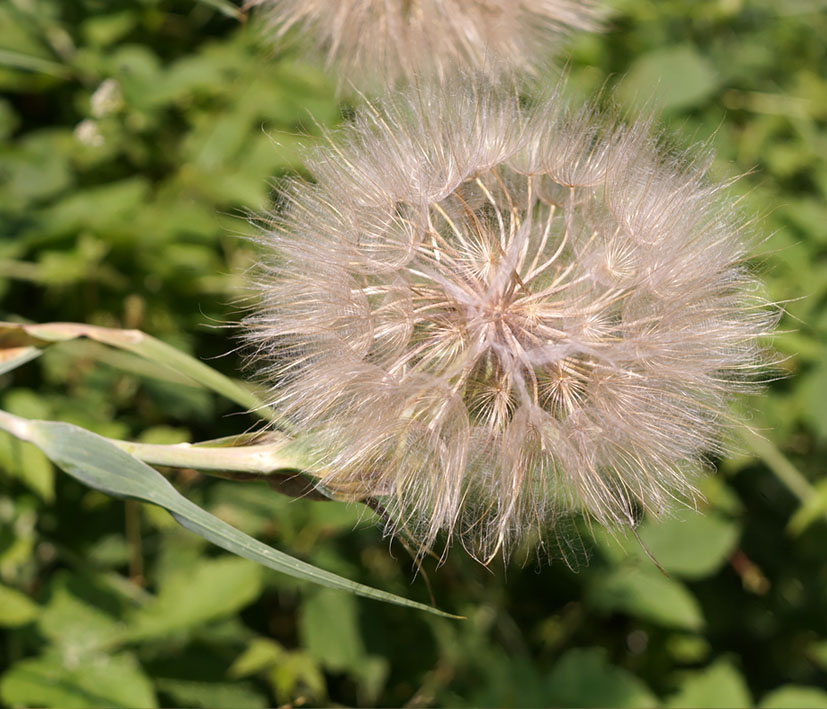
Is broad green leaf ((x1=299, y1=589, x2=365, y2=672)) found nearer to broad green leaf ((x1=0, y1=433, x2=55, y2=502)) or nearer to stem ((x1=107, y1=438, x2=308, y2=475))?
broad green leaf ((x1=0, y1=433, x2=55, y2=502))

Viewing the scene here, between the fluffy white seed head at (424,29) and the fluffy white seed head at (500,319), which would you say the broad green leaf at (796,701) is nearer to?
the fluffy white seed head at (500,319)

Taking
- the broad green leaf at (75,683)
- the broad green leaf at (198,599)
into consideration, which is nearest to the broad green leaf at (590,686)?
the broad green leaf at (198,599)

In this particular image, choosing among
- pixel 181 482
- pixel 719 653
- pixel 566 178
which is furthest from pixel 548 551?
pixel 719 653

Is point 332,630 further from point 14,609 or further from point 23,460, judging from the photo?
point 23,460

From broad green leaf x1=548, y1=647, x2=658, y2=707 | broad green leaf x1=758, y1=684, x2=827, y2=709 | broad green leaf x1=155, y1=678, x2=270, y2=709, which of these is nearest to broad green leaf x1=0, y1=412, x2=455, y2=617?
broad green leaf x1=155, y1=678, x2=270, y2=709

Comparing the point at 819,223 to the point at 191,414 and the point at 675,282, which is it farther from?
the point at 191,414

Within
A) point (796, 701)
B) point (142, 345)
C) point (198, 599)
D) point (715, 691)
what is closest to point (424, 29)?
point (142, 345)

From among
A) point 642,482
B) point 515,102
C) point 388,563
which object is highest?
point 515,102
